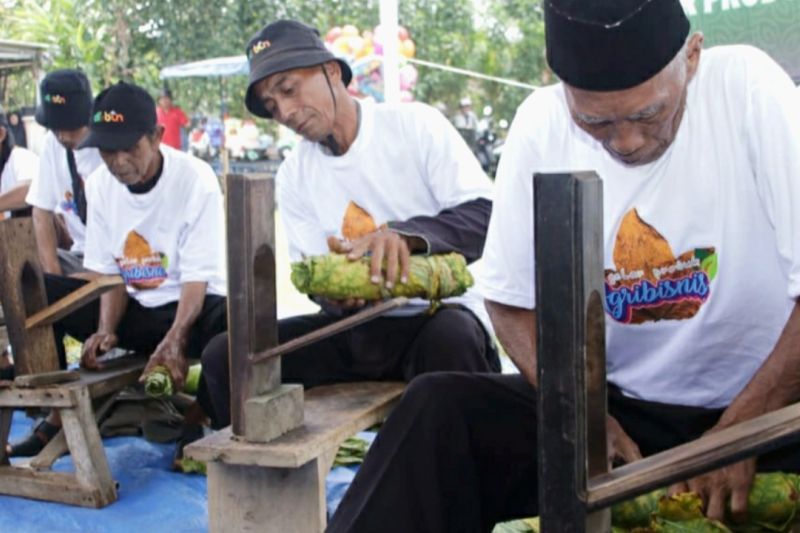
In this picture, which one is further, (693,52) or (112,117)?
(112,117)

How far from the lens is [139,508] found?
12.4 feet

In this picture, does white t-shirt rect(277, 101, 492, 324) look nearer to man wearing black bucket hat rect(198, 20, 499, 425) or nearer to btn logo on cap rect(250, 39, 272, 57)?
man wearing black bucket hat rect(198, 20, 499, 425)

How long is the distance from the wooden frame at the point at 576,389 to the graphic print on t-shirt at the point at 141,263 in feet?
10.4

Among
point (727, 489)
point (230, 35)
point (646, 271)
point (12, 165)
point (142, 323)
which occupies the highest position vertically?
point (230, 35)

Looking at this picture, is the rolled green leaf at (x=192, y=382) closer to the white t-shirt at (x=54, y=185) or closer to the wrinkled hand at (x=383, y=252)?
the white t-shirt at (x=54, y=185)

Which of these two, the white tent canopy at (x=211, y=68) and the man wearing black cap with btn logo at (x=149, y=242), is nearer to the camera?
the man wearing black cap with btn logo at (x=149, y=242)

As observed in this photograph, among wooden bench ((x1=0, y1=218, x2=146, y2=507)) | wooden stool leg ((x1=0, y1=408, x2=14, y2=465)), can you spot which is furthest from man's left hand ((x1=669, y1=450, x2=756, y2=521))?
wooden stool leg ((x1=0, y1=408, x2=14, y2=465))

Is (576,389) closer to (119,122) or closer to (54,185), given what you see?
(119,122)

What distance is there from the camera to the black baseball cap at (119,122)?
4066mm

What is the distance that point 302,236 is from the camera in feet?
11.5

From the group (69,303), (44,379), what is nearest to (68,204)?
(69,303)

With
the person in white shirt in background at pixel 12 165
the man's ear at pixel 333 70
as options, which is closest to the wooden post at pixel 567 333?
the man's ear at pixel 333 70

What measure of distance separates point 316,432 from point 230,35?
49.1ft

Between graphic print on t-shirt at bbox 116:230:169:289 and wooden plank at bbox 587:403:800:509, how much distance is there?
324cm
